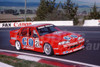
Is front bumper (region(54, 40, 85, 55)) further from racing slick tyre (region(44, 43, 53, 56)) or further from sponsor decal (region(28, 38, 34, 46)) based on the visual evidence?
sponsor decal (region(28, 38, 34, 46))

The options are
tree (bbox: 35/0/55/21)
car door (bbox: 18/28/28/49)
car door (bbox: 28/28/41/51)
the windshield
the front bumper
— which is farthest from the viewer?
tree (bbox: 35/0/55/21)

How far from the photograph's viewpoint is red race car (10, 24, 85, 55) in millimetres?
6277

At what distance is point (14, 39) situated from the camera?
27.3 feet

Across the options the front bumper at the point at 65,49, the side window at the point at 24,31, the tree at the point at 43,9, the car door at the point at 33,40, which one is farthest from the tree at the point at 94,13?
the front bumper at the point at 65,49

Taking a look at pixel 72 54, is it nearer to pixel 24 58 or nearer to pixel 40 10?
pixel 24 58

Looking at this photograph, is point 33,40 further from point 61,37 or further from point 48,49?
point 61,37

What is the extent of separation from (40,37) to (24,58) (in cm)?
117

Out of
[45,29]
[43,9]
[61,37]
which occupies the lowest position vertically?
[61,37]

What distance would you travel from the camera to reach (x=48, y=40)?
6.45 metres

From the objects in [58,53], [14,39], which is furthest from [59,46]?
[14,39]

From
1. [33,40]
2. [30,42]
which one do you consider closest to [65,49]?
[33,40]

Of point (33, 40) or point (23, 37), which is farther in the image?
point (23, 37)

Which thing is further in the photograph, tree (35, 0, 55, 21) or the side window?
tree (35, 0, 55, 21)

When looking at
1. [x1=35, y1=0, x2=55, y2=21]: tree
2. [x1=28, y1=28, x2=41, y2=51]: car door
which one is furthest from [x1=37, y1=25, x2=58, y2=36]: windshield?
[x1=35, y1=0, x2=55, y2=21]: tree
